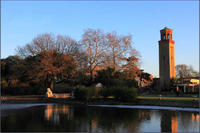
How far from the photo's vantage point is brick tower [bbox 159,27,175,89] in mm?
49469

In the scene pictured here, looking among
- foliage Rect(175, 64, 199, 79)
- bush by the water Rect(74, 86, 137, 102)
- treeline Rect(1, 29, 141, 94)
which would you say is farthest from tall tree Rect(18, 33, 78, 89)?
foliage Rect(175, 64, 199, 79)

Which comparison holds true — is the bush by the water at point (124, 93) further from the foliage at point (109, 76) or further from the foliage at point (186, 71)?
the foliage at point (186, 71)

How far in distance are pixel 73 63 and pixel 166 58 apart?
2248 centimetres

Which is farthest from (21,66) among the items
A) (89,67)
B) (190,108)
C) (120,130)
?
(120,130)

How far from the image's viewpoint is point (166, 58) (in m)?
50.1

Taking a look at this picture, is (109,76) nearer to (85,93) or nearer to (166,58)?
(85,93)

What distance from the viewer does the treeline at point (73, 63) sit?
38.9 meters

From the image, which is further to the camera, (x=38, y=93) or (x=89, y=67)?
(x=89, y=67)

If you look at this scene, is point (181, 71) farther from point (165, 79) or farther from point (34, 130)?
point (34, 130)

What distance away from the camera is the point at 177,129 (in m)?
10.4

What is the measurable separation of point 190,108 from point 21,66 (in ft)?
95.0

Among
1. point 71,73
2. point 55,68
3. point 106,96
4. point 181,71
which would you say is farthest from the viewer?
point 181,71

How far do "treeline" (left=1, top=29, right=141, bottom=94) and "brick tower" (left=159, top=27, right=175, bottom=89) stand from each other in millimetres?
10362

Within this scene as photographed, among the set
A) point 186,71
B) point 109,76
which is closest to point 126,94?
point 109,76
